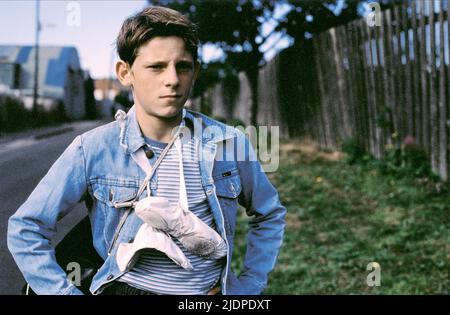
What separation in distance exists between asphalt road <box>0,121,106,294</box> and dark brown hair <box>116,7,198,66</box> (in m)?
0.33

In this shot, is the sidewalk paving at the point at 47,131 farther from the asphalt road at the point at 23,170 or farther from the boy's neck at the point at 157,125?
the boy's neck at the point at 157,125

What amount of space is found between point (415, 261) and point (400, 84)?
197 centimetres

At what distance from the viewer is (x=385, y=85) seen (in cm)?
518

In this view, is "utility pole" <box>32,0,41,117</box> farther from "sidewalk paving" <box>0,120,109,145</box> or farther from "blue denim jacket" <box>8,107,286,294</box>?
"blue denim jacket" <box>8,107,286,294</box>

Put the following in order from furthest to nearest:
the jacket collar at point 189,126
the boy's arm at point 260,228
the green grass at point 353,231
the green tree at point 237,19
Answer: the green grass at point 353,231 < the green tree at point 237,19 < the boy's arm at point 260,228 < the jacket collar at point 189,126

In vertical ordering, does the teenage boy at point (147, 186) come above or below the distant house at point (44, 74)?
below

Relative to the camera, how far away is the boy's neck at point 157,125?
1534mm

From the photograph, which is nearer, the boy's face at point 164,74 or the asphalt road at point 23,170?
the boy's face at point 164,74

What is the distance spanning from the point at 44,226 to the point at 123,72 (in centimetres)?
45

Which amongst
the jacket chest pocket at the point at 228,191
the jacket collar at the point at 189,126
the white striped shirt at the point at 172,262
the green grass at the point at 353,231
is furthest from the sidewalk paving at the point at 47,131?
the green grass at the point at 353,231

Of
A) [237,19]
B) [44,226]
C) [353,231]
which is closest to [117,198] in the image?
[44,226]

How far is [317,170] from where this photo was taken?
16.9 feet
